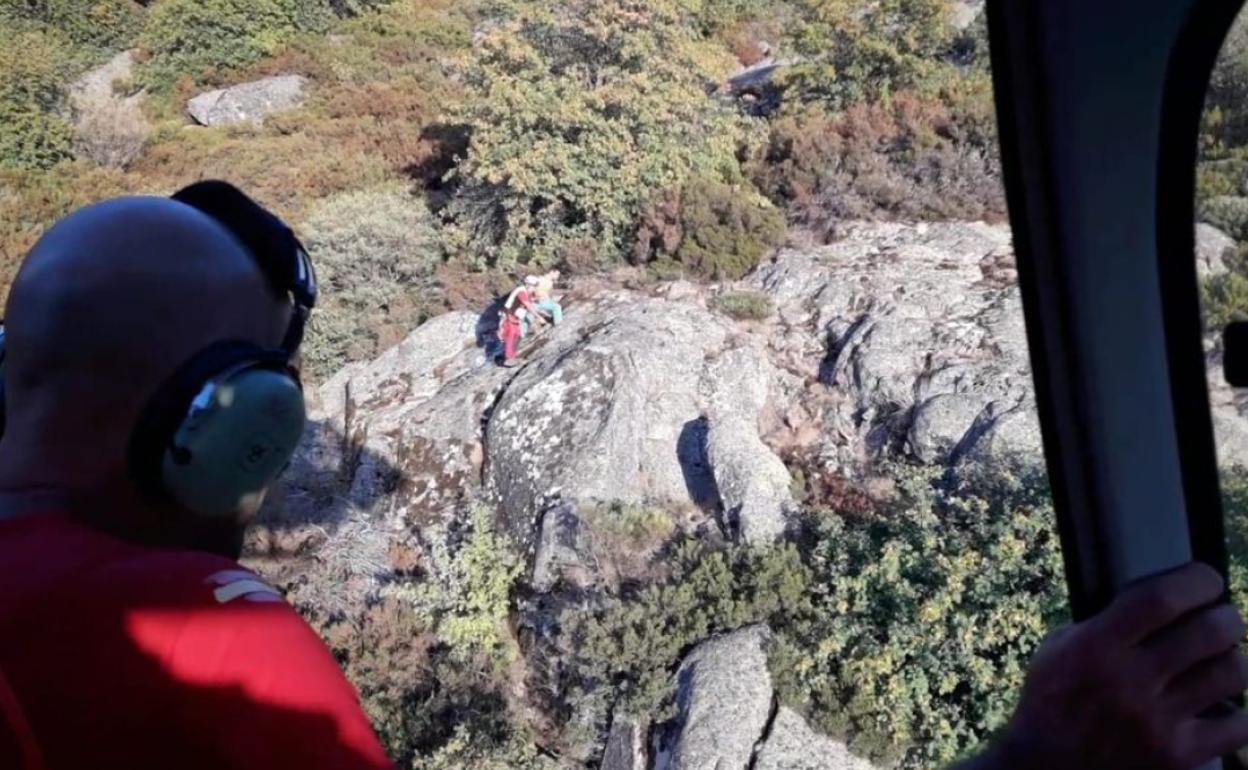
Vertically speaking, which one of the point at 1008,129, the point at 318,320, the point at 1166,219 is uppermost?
the point at 1008,129

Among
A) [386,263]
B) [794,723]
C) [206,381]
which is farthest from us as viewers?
[386,263]

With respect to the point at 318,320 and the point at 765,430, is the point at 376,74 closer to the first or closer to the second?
the point at 318,320

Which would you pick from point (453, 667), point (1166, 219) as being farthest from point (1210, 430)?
point (453, 667)

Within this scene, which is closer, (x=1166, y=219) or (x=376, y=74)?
(x=1166, y=219)

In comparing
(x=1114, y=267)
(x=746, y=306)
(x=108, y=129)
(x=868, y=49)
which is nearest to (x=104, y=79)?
(x=108, y=129)

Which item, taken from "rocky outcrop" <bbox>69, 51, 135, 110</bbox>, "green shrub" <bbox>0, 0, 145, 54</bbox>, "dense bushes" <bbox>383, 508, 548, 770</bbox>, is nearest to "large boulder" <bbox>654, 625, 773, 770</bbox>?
"dense bushes" <bbox>383, 508, 548, 770</bbox>

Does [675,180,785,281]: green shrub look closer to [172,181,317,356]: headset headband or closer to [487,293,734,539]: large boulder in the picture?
[487,293,734,539]: large boulder
